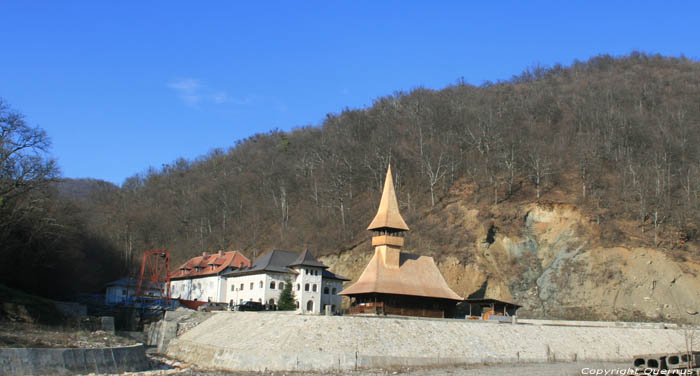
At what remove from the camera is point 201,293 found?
220ft

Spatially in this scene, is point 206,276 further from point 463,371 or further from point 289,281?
point 463,371

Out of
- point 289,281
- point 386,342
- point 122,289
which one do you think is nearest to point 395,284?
point 386,342

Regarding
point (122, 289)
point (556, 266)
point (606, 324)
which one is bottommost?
point (606, 324)

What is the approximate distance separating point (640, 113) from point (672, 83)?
17.6 meters

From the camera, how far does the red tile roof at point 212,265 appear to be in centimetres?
6462

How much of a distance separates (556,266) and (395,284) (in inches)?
725

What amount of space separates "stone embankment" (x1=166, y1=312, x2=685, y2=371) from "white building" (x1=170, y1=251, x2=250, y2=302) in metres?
21.3

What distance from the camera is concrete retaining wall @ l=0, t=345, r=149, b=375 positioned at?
88.0ft

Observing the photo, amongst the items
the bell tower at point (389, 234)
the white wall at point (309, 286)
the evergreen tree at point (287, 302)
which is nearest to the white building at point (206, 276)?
the white wall at point (309, 286)

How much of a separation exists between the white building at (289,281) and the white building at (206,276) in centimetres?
165

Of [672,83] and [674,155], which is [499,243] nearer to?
[674,155]

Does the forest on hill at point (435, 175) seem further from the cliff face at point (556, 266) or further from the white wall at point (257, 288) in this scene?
the white wall at point (257, 288)

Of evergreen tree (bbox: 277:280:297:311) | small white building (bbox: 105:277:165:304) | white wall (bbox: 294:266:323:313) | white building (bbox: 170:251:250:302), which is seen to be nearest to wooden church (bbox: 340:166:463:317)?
evergreen tree (bbox: 277:280:297:311)

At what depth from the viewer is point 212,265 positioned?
219 ft
